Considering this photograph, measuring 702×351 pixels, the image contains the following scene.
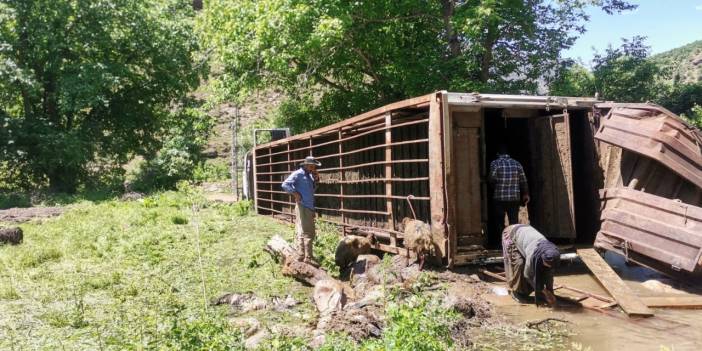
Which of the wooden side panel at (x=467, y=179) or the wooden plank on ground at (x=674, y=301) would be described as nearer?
the wooden plank on ground at (x=674, y=301)

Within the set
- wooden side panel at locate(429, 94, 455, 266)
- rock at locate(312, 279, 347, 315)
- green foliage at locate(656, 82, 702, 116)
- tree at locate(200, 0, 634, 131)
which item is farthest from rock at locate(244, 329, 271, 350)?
green foliage at locate(656, 82, 702, 116)

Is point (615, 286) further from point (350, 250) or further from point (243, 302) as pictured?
point (243, 302)

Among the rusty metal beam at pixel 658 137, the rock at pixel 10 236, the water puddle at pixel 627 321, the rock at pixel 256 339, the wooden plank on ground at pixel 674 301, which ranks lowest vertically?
the water puddle at pixel 627 321

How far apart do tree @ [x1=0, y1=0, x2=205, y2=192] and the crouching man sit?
19055 millimetres

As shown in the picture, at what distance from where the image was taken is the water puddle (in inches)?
189

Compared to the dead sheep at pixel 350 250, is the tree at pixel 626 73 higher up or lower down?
higher up

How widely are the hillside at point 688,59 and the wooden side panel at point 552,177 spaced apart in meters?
28.6

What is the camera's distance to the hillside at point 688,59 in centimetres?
3348

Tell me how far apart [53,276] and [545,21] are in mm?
14227

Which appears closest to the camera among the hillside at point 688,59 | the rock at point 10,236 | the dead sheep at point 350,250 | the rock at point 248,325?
the rock at point 248,325

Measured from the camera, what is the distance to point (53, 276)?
26.3ft

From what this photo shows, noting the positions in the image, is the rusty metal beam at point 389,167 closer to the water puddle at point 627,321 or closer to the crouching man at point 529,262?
the crouching man at point 529,262

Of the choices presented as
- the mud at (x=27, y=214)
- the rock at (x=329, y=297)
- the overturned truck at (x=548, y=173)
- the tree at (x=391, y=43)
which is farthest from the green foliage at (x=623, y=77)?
the mud at (x=27, y=214)

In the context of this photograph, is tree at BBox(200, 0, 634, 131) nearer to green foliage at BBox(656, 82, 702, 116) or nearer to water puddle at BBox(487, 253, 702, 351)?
green foliage at BBox(656, 82, 702, 116)
